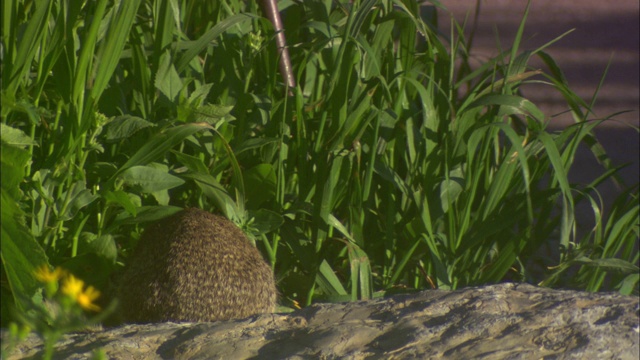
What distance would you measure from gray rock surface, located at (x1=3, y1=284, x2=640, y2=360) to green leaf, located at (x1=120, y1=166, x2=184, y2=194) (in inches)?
24.2

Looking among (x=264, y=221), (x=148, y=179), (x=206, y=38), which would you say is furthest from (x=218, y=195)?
(x=206, y=38)

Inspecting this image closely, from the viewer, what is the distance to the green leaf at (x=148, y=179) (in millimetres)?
2871

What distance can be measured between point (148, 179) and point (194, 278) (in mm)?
352

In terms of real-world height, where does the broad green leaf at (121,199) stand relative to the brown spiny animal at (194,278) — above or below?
above

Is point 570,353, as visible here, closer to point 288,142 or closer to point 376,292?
point 376,292

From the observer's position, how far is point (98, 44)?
314 centimetres

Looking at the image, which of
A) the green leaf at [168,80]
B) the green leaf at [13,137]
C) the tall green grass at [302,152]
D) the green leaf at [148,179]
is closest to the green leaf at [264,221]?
the tall green grass at [302,152]

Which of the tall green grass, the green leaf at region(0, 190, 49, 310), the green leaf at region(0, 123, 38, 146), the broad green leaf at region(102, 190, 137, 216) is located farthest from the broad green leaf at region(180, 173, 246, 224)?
the green leaf at region(0, 190, 49, 310)

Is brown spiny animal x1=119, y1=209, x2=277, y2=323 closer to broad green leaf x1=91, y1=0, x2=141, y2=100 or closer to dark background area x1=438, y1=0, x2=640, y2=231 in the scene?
broad green leaf x1=91, y1=0, x2=141, y2=100

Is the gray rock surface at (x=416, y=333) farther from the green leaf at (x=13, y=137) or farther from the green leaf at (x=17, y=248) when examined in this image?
the green leaf at (x=13, y=137)

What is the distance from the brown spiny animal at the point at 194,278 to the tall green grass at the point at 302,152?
14cm

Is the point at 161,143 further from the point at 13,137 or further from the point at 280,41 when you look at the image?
the point at 280,41

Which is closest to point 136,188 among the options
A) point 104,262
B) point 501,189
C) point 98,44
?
point 104,262

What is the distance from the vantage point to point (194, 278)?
2771 mm
